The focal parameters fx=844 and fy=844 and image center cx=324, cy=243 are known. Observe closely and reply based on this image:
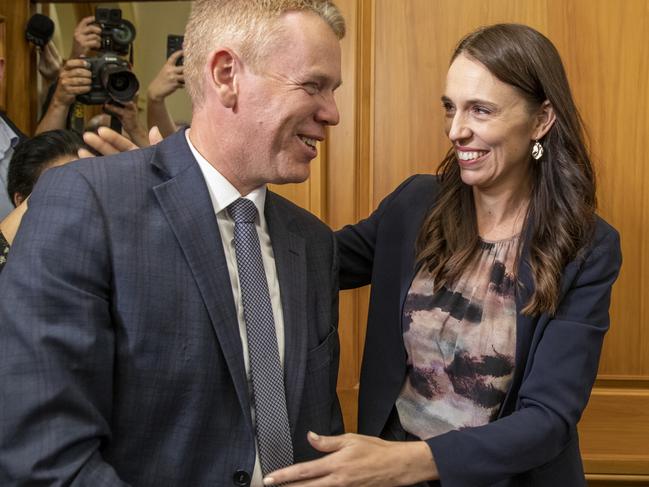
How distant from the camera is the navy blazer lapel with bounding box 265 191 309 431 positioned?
4.16ft

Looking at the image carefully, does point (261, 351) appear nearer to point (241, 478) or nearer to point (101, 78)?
point (241, 478)

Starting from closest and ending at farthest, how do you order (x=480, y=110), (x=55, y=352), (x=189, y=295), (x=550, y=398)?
(x=55, y=352), (x=189, y=295), (x=550, y=398), (x=480, y=110)

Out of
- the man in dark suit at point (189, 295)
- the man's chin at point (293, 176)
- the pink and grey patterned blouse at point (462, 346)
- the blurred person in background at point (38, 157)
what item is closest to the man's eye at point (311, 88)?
the man in dark suit at point (189, 295)

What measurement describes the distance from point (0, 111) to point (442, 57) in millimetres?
1334

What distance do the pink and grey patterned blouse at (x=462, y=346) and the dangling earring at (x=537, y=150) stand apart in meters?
0.16

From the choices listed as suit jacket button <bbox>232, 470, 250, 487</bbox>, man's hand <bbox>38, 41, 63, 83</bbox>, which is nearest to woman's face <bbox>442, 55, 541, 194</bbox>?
suit jacket button <bbox>232, 470, 250, 487</bbox>

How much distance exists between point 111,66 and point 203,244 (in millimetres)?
1161

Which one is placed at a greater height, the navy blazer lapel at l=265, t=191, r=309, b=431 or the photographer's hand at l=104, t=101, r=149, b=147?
the photographer's hand at l=104, t=101, r=149, b=147

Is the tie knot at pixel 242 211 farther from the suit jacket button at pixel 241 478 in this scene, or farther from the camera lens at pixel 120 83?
the camera lens at pixel 120 83

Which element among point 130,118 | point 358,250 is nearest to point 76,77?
point 130,118

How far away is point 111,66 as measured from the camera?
2186mm

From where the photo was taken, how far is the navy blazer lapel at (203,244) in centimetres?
117

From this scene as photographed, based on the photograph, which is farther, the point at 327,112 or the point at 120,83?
the point at 120,83

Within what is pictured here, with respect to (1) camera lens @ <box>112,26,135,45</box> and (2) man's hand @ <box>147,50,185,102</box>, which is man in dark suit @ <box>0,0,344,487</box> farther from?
(1) camera lens @ <box>112,26,135,45</box>
